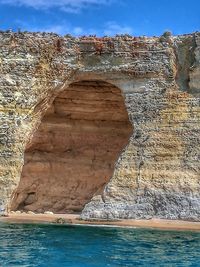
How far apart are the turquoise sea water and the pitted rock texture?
316 centimetres

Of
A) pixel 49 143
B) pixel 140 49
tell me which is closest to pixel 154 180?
pixel 140 49

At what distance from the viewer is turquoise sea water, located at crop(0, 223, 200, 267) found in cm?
1158

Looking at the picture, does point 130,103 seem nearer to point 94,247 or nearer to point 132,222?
point 132,222

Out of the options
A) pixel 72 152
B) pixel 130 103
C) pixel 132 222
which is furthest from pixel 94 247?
pixel 72 152

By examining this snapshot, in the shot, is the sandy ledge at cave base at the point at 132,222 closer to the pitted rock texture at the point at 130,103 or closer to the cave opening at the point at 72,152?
the pitted rock texture at the point at 130,103

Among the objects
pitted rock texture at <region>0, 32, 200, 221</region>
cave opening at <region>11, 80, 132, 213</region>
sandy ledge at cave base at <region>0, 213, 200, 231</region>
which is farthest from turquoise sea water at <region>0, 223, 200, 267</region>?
cave opening at <region>11, 80, 132, 213</region>

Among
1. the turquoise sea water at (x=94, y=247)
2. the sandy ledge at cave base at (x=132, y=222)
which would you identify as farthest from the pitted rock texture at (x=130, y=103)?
the turquoise sea water at (x=94, y=247)

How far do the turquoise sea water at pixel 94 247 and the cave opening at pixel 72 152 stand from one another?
7.58m

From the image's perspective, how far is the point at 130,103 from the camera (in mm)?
21891

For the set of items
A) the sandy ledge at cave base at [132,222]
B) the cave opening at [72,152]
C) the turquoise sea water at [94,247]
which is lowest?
the turquoise sea water at [94,247]

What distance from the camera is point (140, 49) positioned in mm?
21859

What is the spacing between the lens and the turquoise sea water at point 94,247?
1158cm

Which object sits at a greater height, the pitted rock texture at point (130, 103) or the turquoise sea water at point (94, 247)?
the pitted rock texture at point (130, 103)

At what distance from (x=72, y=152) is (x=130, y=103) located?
555 centimetres
